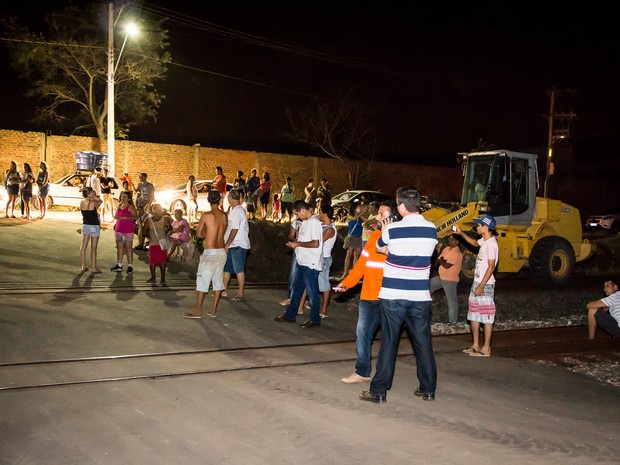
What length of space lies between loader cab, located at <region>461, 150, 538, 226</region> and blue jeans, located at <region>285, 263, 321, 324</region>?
6200 millimetres

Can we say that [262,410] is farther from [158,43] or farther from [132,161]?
[158,43]

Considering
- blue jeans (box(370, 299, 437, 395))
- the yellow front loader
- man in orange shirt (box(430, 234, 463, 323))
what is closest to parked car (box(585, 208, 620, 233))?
the yellow front loader

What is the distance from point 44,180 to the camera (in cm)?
2172

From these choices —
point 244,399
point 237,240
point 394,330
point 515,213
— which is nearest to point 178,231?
point 237,240

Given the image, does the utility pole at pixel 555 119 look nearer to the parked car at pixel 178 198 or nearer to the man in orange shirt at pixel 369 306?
the parked car at pixel 178 198

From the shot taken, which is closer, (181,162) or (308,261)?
(308,261)

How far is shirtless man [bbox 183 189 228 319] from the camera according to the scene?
11.0 metres

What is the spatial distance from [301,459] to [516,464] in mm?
1749

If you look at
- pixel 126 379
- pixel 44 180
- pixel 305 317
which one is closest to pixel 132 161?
pixel 44 180

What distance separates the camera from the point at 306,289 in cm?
1116

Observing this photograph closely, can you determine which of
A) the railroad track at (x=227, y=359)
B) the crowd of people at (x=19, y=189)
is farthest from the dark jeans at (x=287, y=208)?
the railroad track at (x=227, y=359)

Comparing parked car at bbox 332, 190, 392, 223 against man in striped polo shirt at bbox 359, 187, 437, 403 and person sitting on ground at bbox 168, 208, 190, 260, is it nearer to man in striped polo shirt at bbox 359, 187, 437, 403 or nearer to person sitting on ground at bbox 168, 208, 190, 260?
person sitting on ground at bbox 168, 208, 190, 260

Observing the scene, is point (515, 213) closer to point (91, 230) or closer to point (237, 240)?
point (237, 240)

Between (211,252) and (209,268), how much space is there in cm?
26
